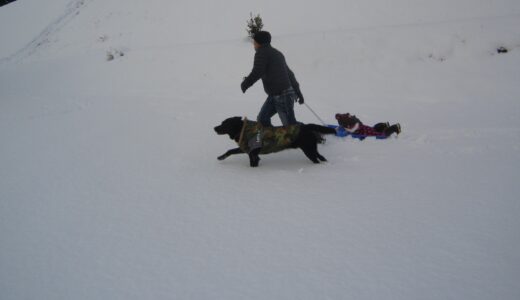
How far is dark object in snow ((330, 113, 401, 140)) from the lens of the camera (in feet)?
14.8

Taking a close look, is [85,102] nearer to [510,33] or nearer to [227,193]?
[227,193]

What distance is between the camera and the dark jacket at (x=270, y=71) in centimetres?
386

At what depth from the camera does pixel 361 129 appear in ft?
15.4

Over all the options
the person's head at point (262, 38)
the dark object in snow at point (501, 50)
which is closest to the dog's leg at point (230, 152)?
the person's head at point (262, 38)

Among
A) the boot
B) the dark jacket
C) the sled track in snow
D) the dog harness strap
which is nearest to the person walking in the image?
the dark jacket

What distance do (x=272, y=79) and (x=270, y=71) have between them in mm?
99

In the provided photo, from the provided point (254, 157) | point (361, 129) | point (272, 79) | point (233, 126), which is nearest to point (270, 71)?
point (272, 79)

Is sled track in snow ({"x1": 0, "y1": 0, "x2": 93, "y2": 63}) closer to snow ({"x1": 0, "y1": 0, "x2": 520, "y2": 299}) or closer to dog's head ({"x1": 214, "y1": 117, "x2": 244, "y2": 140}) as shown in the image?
snow ({"x1": 0, "y1": 0, "x2": 520, "y2": 299})

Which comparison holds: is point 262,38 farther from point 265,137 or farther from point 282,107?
point 265,137

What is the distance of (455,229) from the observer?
239cm

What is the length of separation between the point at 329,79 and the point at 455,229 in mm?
5572

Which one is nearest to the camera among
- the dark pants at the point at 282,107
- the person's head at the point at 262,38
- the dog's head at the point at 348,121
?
the person's head at the point at 262,38

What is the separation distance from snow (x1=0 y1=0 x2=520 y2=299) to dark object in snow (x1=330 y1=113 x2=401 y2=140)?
0.17 meters

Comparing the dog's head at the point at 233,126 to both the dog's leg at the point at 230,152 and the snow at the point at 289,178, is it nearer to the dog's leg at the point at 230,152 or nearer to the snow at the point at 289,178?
the dog's leg at the point at 230,152
